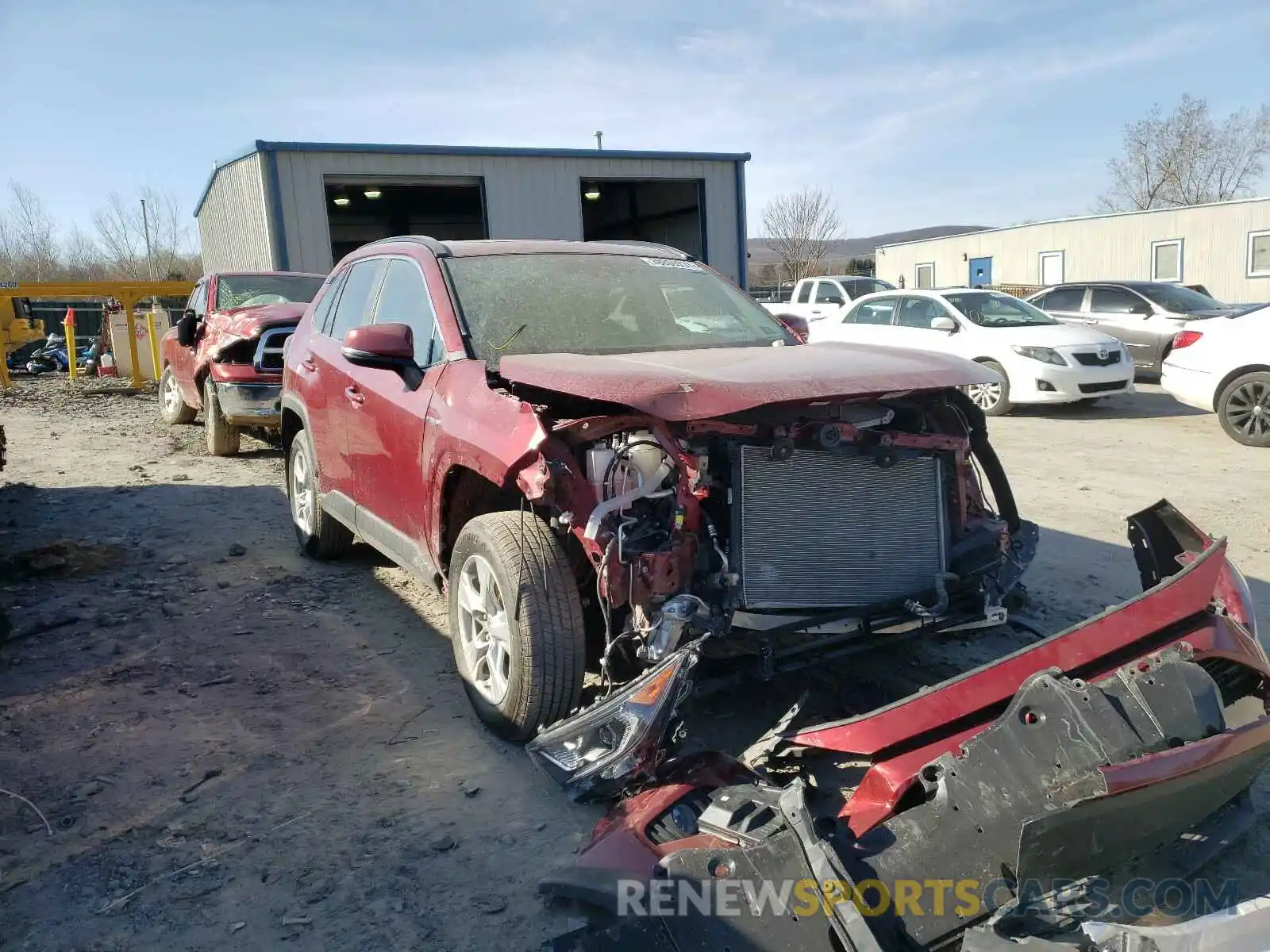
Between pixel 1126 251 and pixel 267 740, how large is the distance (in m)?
32.4

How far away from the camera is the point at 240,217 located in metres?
17.5

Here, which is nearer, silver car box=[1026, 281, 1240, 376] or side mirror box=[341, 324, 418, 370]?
side mirror box=[341, 324, 418, 370]

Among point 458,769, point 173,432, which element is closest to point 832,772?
point 458,769

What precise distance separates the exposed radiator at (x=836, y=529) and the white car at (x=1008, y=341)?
7275mm

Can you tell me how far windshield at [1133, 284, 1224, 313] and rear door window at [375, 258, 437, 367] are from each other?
544 inches

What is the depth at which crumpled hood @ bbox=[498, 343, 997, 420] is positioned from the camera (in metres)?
2.94

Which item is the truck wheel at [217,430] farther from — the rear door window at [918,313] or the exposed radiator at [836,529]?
the rear door window at [918,313]

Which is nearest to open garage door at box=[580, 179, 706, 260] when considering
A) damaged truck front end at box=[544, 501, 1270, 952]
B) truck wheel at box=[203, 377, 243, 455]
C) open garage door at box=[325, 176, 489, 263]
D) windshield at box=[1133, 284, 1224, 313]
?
open garage door at box=[325, 176, 489, 263]

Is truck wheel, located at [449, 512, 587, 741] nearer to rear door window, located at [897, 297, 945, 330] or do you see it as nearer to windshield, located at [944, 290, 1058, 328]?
windshield, located at [944, 290, 1058, 328]

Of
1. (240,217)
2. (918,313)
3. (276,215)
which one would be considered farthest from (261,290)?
(918,313)

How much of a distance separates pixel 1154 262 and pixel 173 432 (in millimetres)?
28995

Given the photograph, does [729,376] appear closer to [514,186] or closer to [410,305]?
[410,305]

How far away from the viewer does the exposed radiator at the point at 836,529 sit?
318 cm

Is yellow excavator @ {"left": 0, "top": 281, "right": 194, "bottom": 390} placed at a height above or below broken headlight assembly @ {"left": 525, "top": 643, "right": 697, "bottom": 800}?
above
